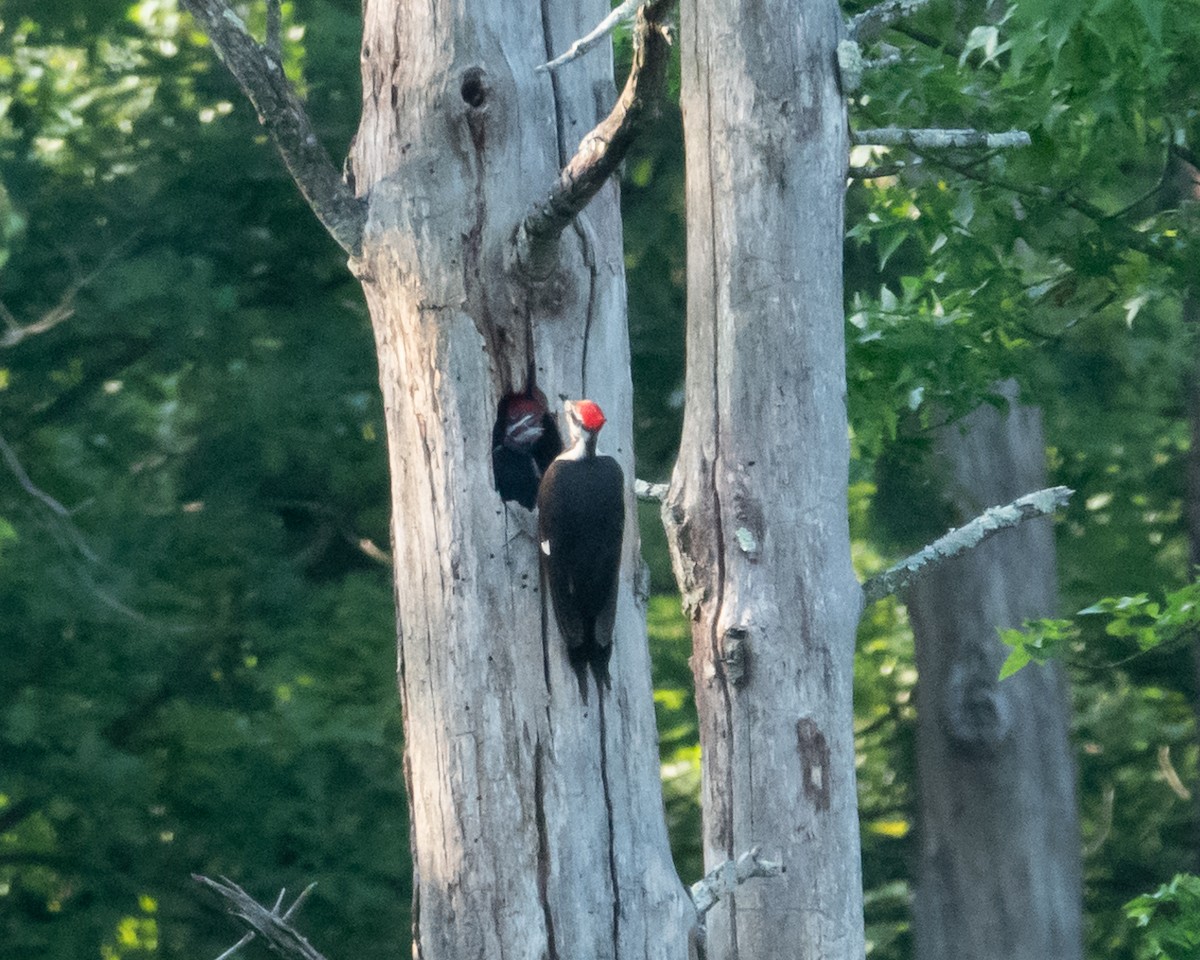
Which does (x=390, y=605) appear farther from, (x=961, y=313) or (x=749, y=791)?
(x=749, y=791)

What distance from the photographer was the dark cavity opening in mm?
3188

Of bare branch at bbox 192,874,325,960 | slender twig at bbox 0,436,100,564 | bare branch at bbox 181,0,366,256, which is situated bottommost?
bare branch at bbox 192,874,325,960

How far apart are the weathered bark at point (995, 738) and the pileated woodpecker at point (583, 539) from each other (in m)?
5.57

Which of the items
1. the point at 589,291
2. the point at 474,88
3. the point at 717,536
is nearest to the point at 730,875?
the point at 717,536

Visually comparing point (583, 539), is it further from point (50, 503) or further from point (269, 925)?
point (50, 503)

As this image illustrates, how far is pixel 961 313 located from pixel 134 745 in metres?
4.97

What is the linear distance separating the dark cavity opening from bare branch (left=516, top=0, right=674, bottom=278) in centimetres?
29

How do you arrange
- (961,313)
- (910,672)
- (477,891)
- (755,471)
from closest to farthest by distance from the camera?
(477,891), (755,471), (961,313), (910,672)

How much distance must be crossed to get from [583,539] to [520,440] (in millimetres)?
282

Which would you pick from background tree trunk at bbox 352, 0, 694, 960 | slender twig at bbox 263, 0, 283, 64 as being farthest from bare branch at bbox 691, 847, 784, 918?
slender twig at bbox 263, 0, 283, 64

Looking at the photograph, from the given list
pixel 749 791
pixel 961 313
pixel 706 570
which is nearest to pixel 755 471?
pixel 706 570

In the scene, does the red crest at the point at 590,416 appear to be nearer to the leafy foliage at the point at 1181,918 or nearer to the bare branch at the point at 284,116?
the bare branch at the point at 284,116

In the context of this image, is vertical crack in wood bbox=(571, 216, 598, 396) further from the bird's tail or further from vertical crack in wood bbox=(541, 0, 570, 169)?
the bird's tail

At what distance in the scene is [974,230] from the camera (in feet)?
21.4
